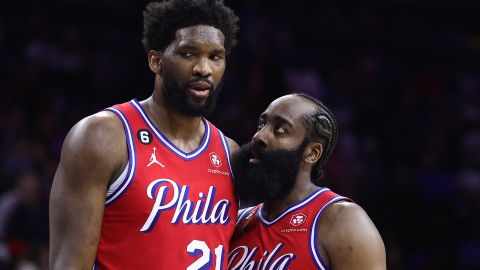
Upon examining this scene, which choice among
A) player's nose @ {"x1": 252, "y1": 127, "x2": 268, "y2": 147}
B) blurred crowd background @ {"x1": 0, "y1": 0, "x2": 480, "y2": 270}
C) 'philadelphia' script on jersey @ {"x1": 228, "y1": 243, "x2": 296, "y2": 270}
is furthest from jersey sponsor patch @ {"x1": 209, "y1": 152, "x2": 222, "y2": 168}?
blurred crowd background @ {"x1": 0, "y1": 0, "x2": 480, "y2": 270}

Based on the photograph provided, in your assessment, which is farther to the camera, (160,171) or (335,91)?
(335,91)

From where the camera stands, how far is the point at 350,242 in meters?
3.87

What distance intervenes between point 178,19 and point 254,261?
1.25 meters

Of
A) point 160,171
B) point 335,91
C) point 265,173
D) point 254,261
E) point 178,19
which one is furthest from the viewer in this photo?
point 335,91

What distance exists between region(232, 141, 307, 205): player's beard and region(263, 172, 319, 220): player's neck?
28 millimetres

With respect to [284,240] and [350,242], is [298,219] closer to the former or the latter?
[284,240]

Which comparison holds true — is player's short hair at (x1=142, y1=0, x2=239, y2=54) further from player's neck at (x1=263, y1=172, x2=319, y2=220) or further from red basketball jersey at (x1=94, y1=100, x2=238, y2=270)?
player's neck at (x1=263, y1=172, x2=319, y2=220)

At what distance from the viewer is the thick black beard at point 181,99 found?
3.89 meters

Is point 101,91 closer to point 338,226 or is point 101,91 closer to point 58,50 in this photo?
point 58,50

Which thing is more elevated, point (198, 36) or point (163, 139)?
point (198, 36)

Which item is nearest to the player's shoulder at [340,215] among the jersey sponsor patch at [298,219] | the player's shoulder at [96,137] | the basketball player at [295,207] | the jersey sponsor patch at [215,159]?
the basketball player at [295,207]

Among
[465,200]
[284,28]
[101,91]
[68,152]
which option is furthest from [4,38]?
[68,152]

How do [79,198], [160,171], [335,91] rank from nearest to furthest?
[79,198] < [160,171] < [335,91]

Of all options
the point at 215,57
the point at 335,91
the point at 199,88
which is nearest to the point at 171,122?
the point at 199,88
